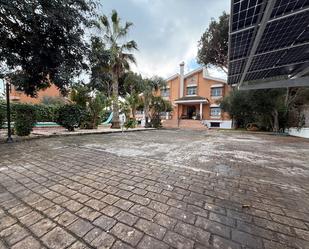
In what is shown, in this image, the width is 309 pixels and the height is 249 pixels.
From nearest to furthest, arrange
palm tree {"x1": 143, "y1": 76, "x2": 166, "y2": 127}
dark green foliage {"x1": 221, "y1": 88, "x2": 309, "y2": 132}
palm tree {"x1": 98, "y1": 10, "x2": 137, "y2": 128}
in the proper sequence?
1. dark green foliage {"x1": 221, "y1": 88, "x2": 309, "y2": 132}
2. palm tree {"x1": 98, "y1": 10, "x2": 137, "y2": 128}
3. palm tree {"x1": 143, "y1": 76, "x2": 166, "y2": 127}

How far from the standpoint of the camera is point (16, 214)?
182cm

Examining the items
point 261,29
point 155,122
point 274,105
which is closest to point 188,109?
point 155,122

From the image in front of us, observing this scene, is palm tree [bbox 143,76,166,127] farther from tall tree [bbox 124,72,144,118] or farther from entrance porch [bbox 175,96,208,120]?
entrance porch [bbox 175,96,208,120]

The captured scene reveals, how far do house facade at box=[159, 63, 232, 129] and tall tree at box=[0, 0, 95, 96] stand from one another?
55.6 ft

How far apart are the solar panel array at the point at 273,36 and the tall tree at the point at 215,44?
38.6ft

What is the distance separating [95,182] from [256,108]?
15068 millimetres

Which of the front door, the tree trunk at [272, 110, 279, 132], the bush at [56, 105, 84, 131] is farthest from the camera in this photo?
the front door

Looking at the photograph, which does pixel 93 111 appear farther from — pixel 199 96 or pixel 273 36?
pixel 199 96

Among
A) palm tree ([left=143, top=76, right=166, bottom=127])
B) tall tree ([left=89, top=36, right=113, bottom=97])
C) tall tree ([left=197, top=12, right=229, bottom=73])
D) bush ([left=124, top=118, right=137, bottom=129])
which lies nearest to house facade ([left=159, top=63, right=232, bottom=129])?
palm tree ([left=143, top=76, right=166, bottom=127])

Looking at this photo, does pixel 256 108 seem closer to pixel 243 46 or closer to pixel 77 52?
pixel 243 46

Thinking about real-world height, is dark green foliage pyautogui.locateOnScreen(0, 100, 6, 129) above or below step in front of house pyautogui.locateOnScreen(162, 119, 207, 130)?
above

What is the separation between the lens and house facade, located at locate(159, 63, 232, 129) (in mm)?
24203

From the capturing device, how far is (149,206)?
205cm

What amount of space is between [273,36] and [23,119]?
9955mm
